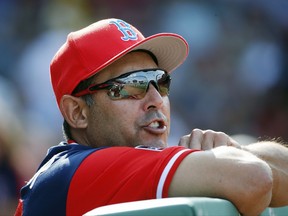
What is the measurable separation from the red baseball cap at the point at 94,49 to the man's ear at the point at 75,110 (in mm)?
40

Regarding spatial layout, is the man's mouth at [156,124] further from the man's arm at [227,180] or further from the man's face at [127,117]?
the man's arm at [227,180]

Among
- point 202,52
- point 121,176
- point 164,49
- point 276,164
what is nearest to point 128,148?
point 121,176

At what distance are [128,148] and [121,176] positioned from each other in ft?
0.56

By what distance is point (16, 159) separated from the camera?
6.10 meters

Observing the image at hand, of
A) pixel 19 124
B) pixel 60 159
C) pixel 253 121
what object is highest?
pixel 60 159

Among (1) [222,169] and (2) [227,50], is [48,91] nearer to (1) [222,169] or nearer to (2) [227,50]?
(2) [227,50]

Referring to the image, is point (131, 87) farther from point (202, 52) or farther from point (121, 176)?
point (202, 52)

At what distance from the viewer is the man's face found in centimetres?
315

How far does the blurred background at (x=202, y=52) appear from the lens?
26.8 ft

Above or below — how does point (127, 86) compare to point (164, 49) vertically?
below

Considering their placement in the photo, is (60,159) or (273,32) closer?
(60,159)

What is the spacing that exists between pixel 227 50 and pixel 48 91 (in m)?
2.65

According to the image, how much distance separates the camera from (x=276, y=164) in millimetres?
3129

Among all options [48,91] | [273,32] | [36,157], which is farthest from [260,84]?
[36,157]
